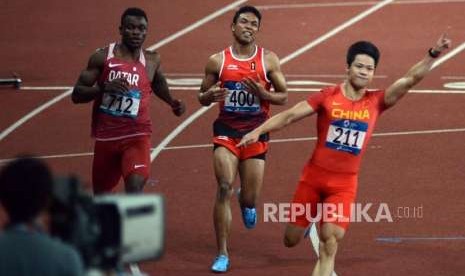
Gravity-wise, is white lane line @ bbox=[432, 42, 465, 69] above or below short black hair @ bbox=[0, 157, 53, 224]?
below

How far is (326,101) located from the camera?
11.3 m

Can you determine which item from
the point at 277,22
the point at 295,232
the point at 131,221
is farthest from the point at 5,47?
the point at 131,221

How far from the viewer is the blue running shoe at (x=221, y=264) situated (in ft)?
41.6

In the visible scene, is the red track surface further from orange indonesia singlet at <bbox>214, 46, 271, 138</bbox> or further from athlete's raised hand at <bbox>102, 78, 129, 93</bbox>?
athlete's raised hand at <bbox>102, 78, 129, 93</bbox>

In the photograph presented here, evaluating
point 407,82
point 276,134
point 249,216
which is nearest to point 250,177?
point 249,216

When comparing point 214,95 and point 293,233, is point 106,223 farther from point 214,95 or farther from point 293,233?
point 214,95

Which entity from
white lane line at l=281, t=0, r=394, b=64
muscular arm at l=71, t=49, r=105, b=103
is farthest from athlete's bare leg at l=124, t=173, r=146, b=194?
white lane line at l=281, t=0, r=394, b=64

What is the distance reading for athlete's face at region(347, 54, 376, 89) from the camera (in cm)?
1130

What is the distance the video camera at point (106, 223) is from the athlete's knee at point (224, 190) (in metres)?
5.75

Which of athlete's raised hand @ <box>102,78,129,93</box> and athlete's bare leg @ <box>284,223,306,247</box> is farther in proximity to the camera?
athlete's raised hand @ <box>102,78,129,93</box>

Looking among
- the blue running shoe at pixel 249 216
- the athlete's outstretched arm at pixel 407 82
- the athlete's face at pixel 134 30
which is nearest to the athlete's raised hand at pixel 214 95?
the athlete's face at pixel 134 30

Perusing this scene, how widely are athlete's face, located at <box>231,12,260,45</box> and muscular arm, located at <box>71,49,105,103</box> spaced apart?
1.10 metres

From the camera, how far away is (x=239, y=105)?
12.9 meters

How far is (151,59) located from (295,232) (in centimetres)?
220
